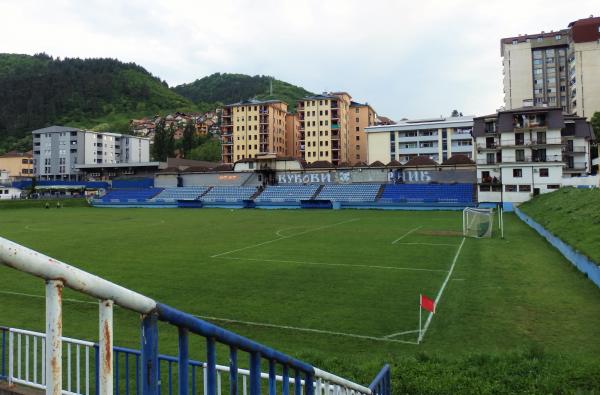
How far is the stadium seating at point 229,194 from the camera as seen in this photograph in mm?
67375

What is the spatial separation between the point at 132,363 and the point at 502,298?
10.5 meters

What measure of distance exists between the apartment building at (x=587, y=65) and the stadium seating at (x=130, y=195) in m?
81.7

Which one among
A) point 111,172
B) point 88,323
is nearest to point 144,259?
point 88,323

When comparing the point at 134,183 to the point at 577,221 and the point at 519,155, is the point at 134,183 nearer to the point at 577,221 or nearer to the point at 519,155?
the point at 519,155

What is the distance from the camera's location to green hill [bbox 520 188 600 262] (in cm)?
1675

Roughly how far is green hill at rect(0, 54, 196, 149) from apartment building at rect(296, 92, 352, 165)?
8746 cm

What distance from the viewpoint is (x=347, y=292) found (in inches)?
540

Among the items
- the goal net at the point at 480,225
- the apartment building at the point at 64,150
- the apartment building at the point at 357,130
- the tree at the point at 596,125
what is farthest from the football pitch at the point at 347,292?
the apartment building at the point at 64,150

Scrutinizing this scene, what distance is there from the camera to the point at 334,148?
4129 inches

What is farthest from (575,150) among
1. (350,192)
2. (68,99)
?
(68,99)

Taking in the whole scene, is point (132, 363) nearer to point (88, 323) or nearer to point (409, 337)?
point (88, 323)

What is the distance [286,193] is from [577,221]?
4729 cm

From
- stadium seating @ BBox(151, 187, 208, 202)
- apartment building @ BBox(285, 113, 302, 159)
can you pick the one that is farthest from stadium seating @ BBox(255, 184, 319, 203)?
apartment building @ BBox(285, 113, 302, 159)

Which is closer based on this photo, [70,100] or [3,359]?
[3,359]
